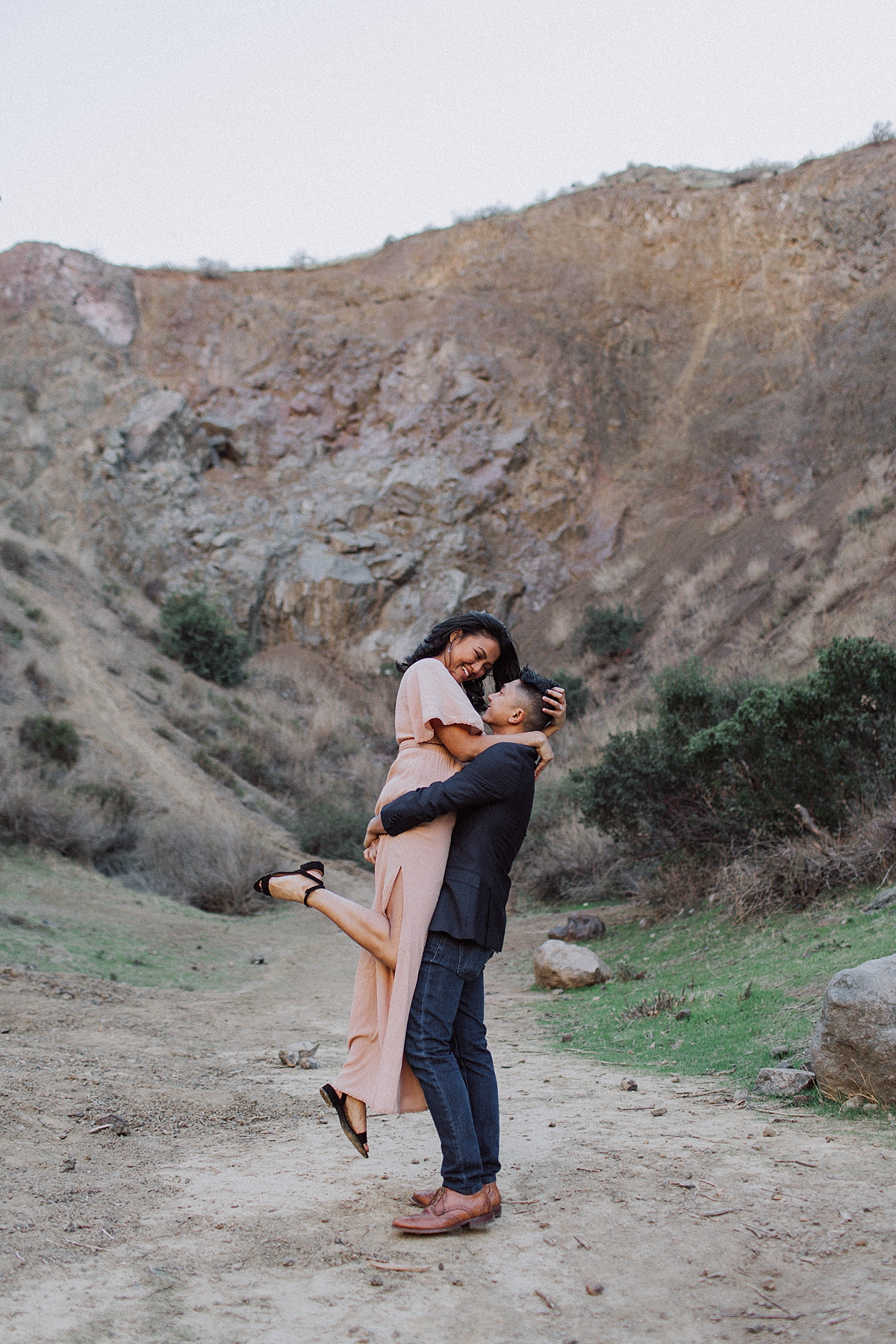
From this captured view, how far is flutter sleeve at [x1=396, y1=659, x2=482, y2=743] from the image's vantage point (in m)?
2.87

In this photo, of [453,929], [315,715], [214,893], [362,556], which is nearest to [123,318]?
[362,556]

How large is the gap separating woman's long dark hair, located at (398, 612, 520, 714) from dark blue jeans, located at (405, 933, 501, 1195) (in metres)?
0.83

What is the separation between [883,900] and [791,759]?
5.45ft

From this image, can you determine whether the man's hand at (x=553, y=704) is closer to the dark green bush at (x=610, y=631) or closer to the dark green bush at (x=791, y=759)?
the dark green bush at (x=791, y=759)

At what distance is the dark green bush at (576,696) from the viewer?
20734mm

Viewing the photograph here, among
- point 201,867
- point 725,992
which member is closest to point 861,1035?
point 725,992

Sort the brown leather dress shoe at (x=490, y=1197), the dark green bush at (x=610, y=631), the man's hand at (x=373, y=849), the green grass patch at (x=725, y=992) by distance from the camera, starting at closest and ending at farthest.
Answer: the brown leather dress shoe at (x=490, y=1197) < the man's hand at (x=373, y=849) < the green grass patch at (x=725, y=992) < the dark green bush at (x=610, y=631)

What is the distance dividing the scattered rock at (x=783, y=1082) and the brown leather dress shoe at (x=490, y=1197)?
1.48 m

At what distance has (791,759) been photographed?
7.56 metres

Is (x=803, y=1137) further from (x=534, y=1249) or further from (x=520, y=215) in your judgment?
(x=520, y=215)

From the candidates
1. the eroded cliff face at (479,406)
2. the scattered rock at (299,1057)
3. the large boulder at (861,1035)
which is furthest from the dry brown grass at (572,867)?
the eroded cliff face at (479,406)

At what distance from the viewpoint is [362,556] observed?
87.9 ft

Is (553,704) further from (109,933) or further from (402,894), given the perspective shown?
(109,933)

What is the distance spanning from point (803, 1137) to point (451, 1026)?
4.55ft
